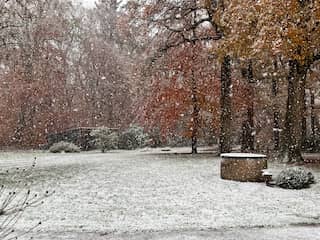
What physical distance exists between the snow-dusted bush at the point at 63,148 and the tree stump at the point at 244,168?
58.4 ft

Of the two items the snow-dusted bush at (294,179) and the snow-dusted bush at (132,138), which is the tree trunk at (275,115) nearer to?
the snow-dusted bush at (132,138)

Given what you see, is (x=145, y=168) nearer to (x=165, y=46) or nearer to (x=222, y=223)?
(x=165, y=46)

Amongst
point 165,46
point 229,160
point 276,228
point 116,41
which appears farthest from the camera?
point 116,41

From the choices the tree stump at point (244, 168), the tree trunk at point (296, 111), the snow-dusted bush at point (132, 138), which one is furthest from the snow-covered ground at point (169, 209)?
the snow-dusted bush at point (132, 138)

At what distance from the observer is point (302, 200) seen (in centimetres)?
1162

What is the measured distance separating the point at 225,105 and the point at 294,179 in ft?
36.7

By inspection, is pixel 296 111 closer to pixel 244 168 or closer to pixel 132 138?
pixel 244 168

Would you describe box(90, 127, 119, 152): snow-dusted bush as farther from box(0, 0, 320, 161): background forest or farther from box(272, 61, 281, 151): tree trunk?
box(272, 61, 281, 151): tree trunk

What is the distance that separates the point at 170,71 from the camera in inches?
1018

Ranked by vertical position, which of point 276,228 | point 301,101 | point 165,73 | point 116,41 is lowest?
point 276,228

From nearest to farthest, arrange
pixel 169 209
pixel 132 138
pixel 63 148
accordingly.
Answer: pixel 169 209 < pixel 63 148 < pixel 132 138

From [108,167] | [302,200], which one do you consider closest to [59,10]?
[108,167]

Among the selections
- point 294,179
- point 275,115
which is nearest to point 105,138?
point 275,115

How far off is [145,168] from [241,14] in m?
6.81
